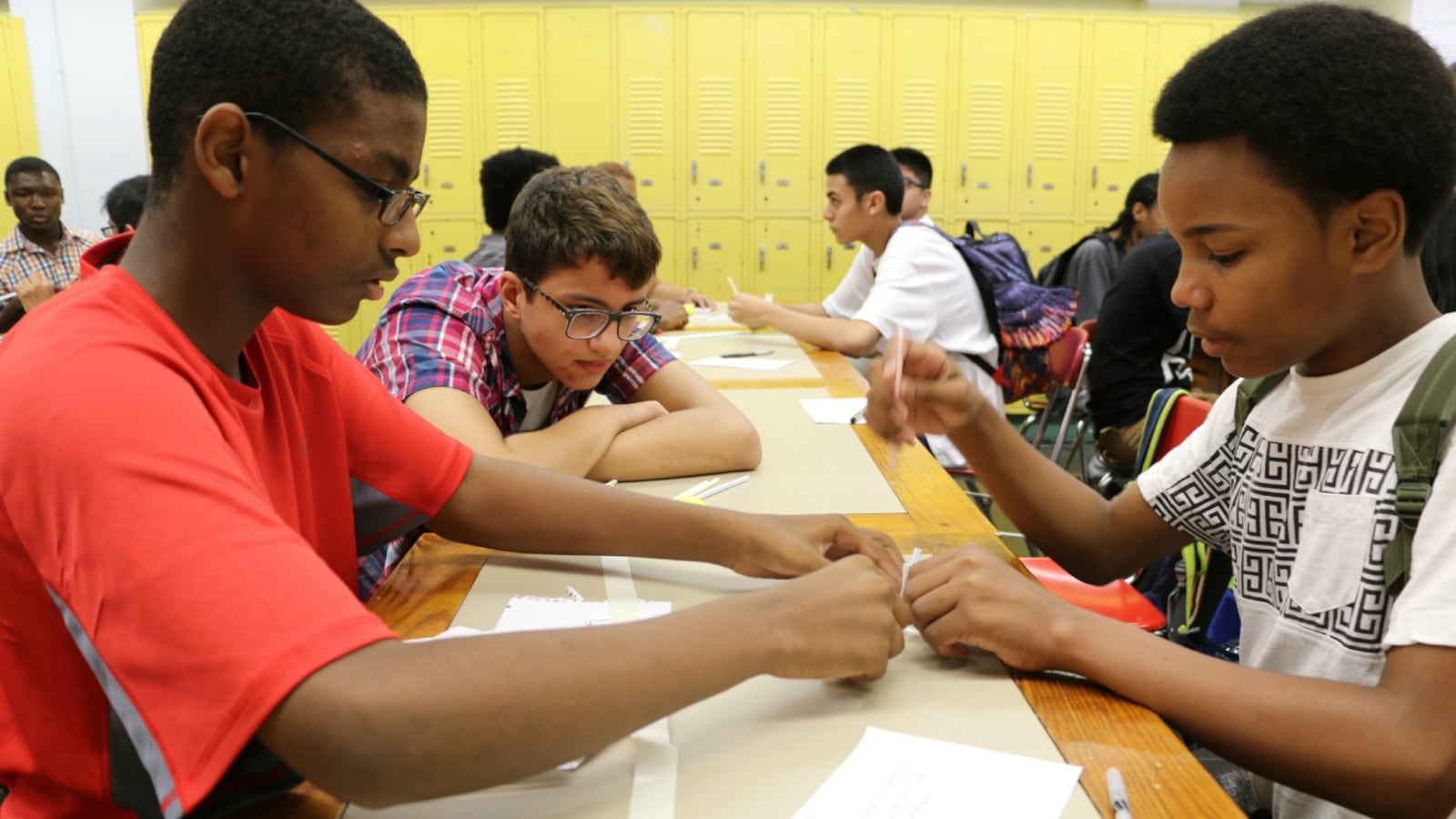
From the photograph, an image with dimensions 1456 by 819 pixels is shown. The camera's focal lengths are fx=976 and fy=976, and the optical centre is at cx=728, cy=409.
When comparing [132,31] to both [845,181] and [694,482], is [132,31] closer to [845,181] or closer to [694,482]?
[845,181]

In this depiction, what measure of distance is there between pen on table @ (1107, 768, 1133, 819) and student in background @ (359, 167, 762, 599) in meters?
0.98

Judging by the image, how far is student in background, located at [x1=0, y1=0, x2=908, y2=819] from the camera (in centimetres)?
54

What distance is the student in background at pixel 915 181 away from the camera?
13.7ft

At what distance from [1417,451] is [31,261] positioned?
19.6 ft

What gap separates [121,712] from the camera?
0.56m

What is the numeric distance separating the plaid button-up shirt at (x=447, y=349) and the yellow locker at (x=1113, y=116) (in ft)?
17.1

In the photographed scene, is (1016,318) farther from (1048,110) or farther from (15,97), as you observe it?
(15,97)

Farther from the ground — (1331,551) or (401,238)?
(401,238)

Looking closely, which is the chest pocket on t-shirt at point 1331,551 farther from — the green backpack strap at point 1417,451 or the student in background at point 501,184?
the student in background at point 501,184

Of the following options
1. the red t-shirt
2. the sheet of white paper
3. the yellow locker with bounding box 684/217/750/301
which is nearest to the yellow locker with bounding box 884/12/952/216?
the yellow locker with bounding box 684/217/750/301

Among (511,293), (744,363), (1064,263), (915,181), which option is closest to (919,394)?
(511,293)

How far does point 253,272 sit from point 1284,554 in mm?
966

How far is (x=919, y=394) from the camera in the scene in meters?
1.21

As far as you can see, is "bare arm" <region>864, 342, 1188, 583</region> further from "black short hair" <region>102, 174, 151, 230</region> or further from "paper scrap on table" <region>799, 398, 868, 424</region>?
"black short hair" <region>102, 174, 151, 230</region>
